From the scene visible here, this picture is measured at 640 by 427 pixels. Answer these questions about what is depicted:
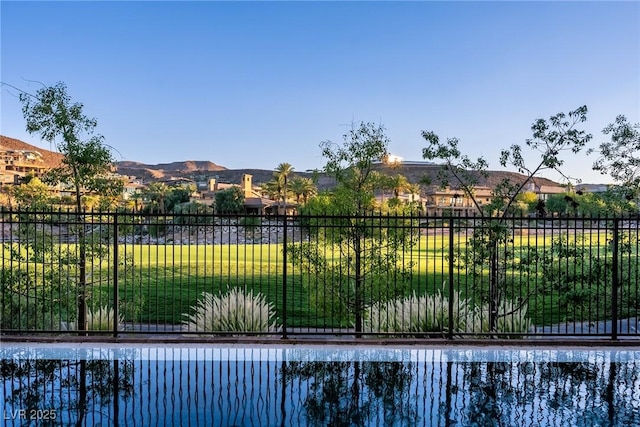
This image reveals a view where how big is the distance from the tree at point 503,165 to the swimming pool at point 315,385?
153cm

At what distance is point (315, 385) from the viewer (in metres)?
5.33

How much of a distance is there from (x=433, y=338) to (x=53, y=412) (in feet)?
17.2

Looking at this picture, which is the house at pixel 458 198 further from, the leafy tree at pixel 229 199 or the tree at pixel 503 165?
→ the leafy tree at pixel 229 199

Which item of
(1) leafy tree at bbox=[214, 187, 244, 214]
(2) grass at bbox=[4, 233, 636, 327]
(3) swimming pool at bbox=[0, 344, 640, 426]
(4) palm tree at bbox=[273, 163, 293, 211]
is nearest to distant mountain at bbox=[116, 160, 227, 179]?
(1) leafy tree at bbox=[214, 187, 244, 214]

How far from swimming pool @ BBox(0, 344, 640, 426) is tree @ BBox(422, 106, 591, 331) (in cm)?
153

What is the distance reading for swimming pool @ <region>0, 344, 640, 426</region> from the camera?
441 centimetres

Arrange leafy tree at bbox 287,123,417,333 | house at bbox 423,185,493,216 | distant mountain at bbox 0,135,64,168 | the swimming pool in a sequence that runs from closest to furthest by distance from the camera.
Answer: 1. the swimming pool
2. house at bbox 423,185,493,216
3. leafy tree at bbox 287,123,417,333
4. distant mountain at bbox 0,135,64,168

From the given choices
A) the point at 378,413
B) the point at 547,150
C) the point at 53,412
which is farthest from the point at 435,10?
the point at 53,412

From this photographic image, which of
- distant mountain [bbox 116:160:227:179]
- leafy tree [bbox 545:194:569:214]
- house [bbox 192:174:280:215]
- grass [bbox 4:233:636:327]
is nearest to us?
grass [bbox 4:233:636:327]

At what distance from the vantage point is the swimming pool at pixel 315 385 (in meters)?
4.41

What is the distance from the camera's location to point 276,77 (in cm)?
2516

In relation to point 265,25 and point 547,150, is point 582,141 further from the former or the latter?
point 265,25

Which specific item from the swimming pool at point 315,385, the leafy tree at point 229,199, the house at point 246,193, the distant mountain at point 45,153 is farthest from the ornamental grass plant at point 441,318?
the house at point 246,193

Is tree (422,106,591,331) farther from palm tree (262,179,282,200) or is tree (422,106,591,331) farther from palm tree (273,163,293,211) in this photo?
palm tree (262,179,282,200)
